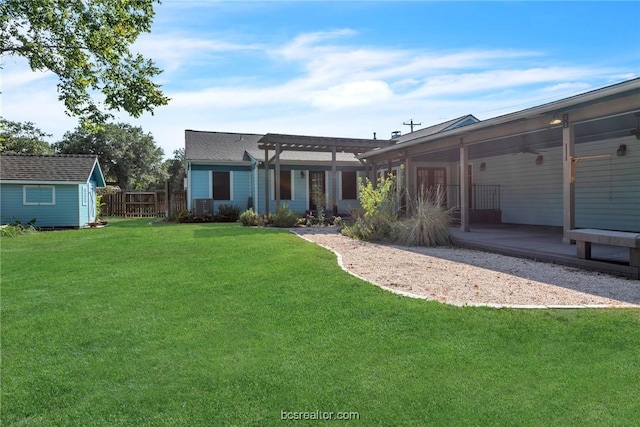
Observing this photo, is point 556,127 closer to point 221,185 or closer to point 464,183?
point 464,183

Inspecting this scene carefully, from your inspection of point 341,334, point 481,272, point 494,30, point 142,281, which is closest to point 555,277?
point 481,272

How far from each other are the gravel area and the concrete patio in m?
0.19

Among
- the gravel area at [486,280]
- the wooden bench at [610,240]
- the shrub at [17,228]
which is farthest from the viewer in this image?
the shrub at [17,228]


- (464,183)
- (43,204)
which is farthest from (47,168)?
(464,183)

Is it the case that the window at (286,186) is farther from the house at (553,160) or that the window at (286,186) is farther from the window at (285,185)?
the house at (553,160)

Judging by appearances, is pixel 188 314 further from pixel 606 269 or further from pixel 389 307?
pixel 606 269

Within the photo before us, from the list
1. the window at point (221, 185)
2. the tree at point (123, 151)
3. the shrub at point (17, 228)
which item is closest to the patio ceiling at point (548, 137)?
the window at point (221, 185)

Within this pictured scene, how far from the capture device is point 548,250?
6.94m

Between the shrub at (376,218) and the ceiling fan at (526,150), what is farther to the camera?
the ceiling fan at (526,150)

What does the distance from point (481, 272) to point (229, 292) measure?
3.45 metres

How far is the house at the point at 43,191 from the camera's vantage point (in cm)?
1577

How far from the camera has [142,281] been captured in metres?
5.32

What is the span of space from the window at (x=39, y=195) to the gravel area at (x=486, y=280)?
45.8 feet

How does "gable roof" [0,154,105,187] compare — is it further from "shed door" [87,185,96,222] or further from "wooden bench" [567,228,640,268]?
"wooden bench" [567,228,640,268]
